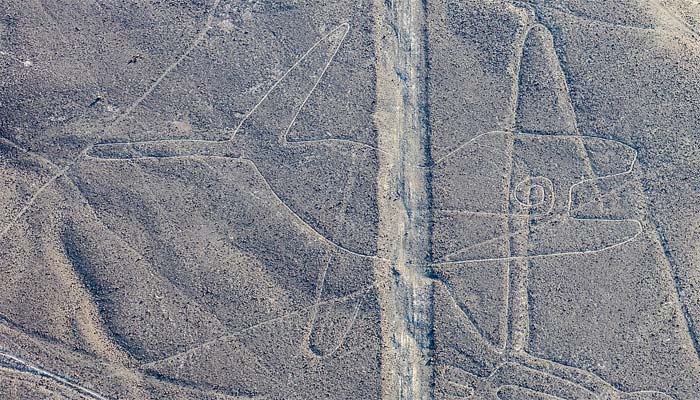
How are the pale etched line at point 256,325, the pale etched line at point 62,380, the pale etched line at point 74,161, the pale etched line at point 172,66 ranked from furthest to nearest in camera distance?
the pale etched line at point 172,66 → the pale etched line at point 74,161 → the pale etched line at point 256,325 → the pale etched line at point 62,380


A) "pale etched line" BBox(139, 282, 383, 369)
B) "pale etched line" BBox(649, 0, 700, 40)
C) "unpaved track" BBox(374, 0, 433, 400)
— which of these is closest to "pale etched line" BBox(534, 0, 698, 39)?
"pale etched line" BBox(649, 0, 700, 40)

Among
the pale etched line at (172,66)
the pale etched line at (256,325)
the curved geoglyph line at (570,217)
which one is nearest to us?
the pale etched line at (256,325)

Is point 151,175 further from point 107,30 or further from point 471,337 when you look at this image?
point 471,337

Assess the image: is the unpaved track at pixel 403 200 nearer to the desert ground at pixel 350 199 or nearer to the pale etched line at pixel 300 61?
the desert ground at pixel 350 199

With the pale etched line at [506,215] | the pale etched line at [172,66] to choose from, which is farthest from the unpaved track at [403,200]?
the pale etched line at [172,66]

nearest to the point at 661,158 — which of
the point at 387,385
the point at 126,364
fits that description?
the point at 387,385

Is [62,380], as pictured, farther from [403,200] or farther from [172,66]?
[403,200]

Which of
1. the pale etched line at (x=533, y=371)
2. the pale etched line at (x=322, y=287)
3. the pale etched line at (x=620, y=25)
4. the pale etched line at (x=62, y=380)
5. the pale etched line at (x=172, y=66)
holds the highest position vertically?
the pale etched line at (x=620, y=25)
